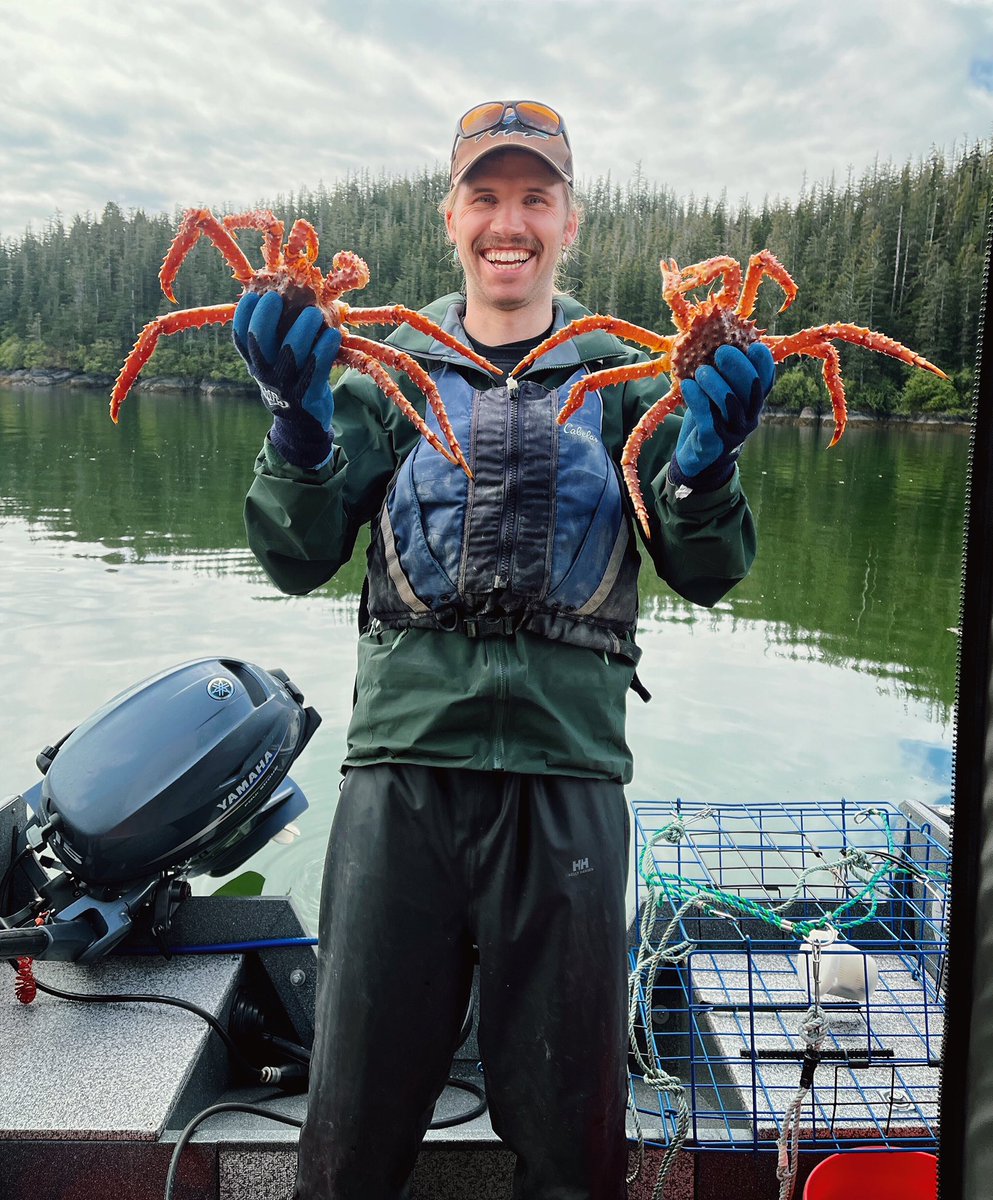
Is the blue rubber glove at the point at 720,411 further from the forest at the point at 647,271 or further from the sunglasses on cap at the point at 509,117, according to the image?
the forest at the point at 647,271

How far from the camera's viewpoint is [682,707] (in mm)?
7473

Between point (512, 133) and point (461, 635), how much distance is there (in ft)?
3.66

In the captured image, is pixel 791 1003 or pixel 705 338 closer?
pixel 705 338

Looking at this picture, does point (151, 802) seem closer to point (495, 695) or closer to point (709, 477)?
point (495, 695)

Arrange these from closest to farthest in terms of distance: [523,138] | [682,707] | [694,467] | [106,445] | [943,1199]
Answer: [943,1199], [694,467], [523,138], [682,707], [106,445]

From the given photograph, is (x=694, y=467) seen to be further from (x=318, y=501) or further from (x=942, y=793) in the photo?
(x=942, y=793)

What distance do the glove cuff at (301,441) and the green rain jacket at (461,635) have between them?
26 mm

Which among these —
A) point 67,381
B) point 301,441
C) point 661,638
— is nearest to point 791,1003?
point 301,441

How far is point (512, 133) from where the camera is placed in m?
2.07

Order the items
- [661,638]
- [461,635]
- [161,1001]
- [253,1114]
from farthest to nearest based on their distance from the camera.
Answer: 1. [661,638]
2. [161,1001]
3. [253,1114]
4. [461,635]

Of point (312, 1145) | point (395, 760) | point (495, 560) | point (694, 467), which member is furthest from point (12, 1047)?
point (694, 467)

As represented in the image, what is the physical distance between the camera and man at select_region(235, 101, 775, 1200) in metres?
1.78

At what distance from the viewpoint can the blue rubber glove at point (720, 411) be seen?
1.87 m

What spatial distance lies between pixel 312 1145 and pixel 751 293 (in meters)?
2.09
